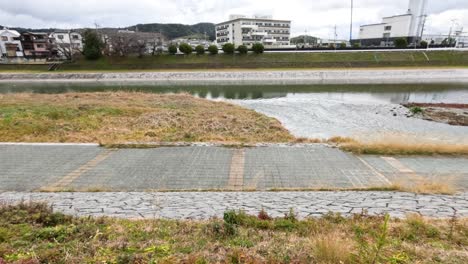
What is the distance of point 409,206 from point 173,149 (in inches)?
239

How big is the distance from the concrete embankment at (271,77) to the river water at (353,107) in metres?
3.91

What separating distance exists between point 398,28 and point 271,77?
59482 mm

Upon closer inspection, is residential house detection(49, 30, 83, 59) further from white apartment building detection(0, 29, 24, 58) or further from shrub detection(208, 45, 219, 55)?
shrub detection(208, 45, 219, 55)

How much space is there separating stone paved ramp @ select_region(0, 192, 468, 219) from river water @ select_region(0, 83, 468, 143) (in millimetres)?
5441

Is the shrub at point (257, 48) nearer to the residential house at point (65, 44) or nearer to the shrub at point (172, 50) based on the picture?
the shrub at point (172, 50)

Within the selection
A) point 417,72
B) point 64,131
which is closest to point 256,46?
point 417,72

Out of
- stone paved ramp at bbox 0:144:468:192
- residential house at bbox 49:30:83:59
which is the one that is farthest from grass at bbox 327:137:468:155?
residential house at bbox 49:30:83:59

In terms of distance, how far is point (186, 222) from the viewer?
13.1ft

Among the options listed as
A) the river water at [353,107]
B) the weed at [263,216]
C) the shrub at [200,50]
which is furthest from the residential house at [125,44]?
the weed at [263,216]

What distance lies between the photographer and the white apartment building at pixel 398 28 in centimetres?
7119

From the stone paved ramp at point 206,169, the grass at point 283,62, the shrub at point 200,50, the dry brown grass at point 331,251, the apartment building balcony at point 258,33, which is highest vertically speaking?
the apartment building balcony at point 258,33

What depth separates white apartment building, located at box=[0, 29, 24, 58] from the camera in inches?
2399

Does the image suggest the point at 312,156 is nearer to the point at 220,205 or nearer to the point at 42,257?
the point at 220,205

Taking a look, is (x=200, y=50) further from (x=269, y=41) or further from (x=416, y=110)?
(x=269, y=41)
